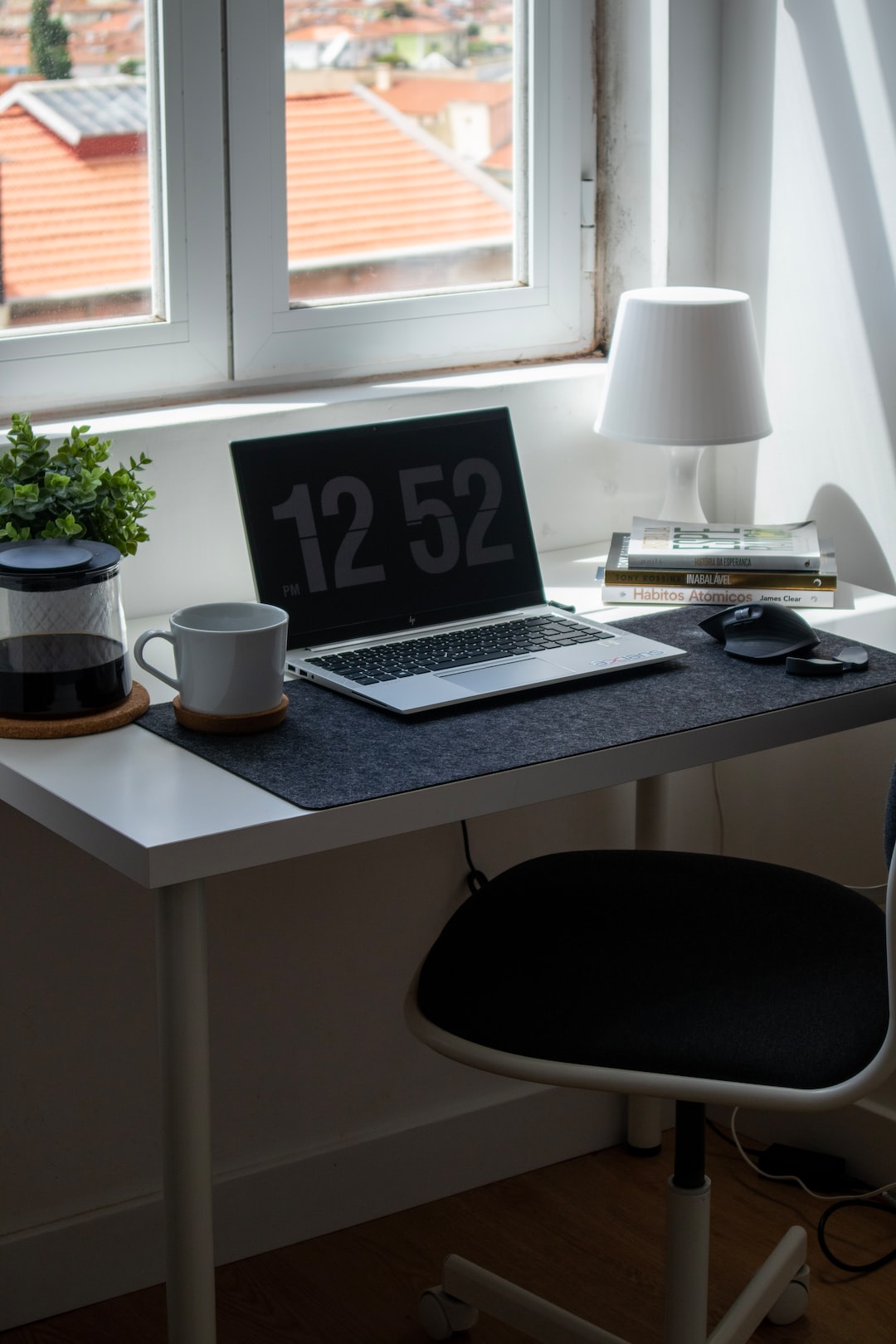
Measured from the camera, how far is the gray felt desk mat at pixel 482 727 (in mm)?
1350

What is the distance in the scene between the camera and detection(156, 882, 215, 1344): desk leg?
1271mm

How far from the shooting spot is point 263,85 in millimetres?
1926

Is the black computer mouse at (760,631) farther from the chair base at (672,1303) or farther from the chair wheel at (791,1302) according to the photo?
the chair wheel at (791,1302)

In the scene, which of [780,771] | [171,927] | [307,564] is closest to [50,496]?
[307,564]

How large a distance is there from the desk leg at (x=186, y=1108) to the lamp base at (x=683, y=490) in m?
0.97

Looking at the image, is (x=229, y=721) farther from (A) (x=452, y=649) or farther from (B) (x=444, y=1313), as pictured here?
(B) (x=444, y=1313)

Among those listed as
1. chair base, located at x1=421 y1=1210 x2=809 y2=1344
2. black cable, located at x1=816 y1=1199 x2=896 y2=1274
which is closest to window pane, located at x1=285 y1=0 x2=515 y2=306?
chair base, located at x1=421 y1=1210 x2=809 y2=1344

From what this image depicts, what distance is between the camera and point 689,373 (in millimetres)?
1935

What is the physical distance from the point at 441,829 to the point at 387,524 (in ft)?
1.51

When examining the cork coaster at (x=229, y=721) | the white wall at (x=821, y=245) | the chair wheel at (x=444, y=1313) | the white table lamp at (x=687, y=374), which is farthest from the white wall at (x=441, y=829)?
the cork coaster at (x=229, y=721)

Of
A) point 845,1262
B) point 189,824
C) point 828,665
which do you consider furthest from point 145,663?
point 845,1262

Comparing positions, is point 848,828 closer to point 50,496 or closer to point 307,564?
point 307,564

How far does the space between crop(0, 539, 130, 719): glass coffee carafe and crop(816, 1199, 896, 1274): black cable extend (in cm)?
113

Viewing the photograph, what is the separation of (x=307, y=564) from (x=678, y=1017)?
636 millimetres
